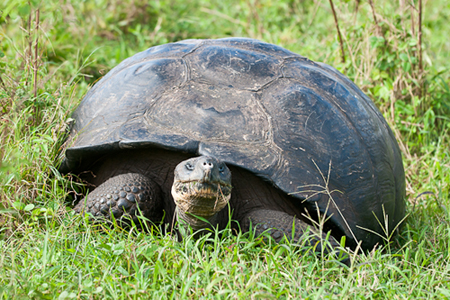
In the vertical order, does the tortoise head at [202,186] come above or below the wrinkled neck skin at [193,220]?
above

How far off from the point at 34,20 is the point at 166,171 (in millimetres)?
1888

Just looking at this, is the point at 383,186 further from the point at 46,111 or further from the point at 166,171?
the point at 46,111

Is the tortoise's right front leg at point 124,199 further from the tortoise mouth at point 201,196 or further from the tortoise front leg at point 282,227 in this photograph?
the tortoise front leg at point 282,227

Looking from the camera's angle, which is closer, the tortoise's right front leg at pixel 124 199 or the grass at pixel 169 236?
the grass at pixel 169 236

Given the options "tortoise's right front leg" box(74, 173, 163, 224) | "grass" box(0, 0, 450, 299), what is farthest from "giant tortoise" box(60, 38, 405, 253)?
"grass" box(0, 0, 450, 299)

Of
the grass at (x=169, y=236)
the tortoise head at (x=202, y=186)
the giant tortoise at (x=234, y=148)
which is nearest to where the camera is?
the grass at (x=169, y=236)

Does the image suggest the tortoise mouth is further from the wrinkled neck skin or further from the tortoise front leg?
Answer: the tortoise front leg

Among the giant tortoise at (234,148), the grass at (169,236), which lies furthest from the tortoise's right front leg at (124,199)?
the grass at (169,236)

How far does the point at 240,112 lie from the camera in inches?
110

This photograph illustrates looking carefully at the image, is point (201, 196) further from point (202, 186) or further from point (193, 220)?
point (193, 220)

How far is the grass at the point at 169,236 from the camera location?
2154mm

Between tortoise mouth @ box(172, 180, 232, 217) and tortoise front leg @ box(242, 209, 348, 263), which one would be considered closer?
tortoise mouth @ box(172, 180, 232, 217)

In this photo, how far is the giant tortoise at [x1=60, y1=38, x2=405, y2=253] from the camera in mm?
2607

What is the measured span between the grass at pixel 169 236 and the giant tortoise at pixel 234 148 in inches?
7.5
